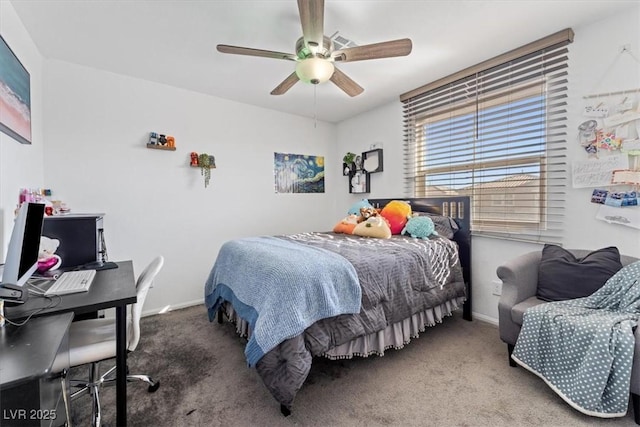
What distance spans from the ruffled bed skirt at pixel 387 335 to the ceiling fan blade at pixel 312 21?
1.94m

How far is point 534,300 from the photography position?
6.40 ft

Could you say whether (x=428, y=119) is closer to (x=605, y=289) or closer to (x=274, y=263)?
(x=605, y=289)

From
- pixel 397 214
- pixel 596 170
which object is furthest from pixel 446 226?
pixel 596 170

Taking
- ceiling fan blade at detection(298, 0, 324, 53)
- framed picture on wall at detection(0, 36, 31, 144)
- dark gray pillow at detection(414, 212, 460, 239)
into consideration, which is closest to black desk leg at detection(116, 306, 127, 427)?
framed picture on wall at detection(0, 36, 31, 144)

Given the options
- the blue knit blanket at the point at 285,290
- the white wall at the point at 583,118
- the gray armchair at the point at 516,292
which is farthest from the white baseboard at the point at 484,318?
the blue knit blanket at the point at 285,290

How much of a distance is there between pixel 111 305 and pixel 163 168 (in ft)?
6.93

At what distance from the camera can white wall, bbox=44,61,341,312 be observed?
2.52 m

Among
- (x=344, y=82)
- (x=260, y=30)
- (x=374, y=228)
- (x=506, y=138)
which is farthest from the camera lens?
(x=374, y=228)

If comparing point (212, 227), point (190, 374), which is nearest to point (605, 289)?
point (190, 374)

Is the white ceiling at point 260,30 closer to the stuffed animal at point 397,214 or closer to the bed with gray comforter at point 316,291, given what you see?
the stuffed animal at point 397,214

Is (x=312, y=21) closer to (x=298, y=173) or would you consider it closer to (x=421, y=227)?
(x=421, y=227)

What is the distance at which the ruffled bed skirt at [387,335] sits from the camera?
175 centimetres

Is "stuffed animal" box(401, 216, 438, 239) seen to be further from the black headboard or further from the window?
the window

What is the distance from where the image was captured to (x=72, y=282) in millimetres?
1429
